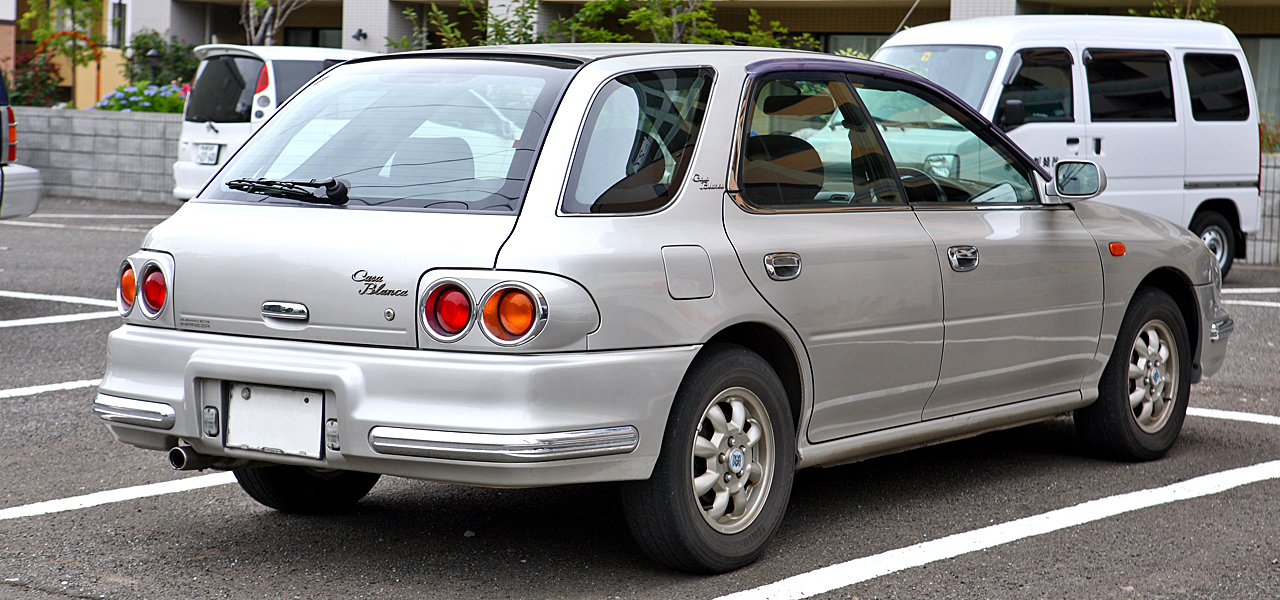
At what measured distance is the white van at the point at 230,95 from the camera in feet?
46.3

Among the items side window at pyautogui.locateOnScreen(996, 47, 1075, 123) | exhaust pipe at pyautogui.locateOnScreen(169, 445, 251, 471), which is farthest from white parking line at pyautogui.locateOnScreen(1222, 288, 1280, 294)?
exhaust pipe at pyautogui.locateOnScreen(169, 445, 251, 471)

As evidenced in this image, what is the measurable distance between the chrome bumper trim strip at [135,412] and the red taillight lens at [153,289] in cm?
27

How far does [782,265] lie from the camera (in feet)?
13.3

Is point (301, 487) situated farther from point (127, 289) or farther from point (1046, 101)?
point (1046, 101)

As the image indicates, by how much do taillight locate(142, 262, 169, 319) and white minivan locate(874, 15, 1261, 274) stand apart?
7424mm

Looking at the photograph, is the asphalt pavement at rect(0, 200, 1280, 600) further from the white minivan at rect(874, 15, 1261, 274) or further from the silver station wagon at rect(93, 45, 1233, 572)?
the white minivan at rect(874, 15, 1261, 274)

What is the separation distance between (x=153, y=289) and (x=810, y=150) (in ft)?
6.53

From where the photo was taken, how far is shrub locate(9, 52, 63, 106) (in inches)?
856

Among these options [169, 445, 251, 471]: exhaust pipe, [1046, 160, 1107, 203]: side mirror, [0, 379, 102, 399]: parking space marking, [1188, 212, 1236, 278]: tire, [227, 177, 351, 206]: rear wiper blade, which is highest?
[1046, 160, 1107, 203]: side mirror

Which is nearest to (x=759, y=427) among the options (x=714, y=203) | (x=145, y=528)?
(x=714, y=203)

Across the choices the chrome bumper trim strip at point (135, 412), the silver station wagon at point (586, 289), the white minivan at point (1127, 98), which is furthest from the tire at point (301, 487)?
the white minivan at point (1127, 98)

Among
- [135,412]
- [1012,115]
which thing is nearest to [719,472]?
[135,412]

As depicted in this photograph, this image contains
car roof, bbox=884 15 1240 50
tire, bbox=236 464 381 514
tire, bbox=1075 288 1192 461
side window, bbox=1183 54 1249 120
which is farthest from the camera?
side window, bbox=1183 54 1249 120

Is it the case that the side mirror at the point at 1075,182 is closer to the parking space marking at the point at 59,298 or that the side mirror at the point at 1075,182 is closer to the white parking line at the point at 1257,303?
the white parking line at the point at 1257,303
